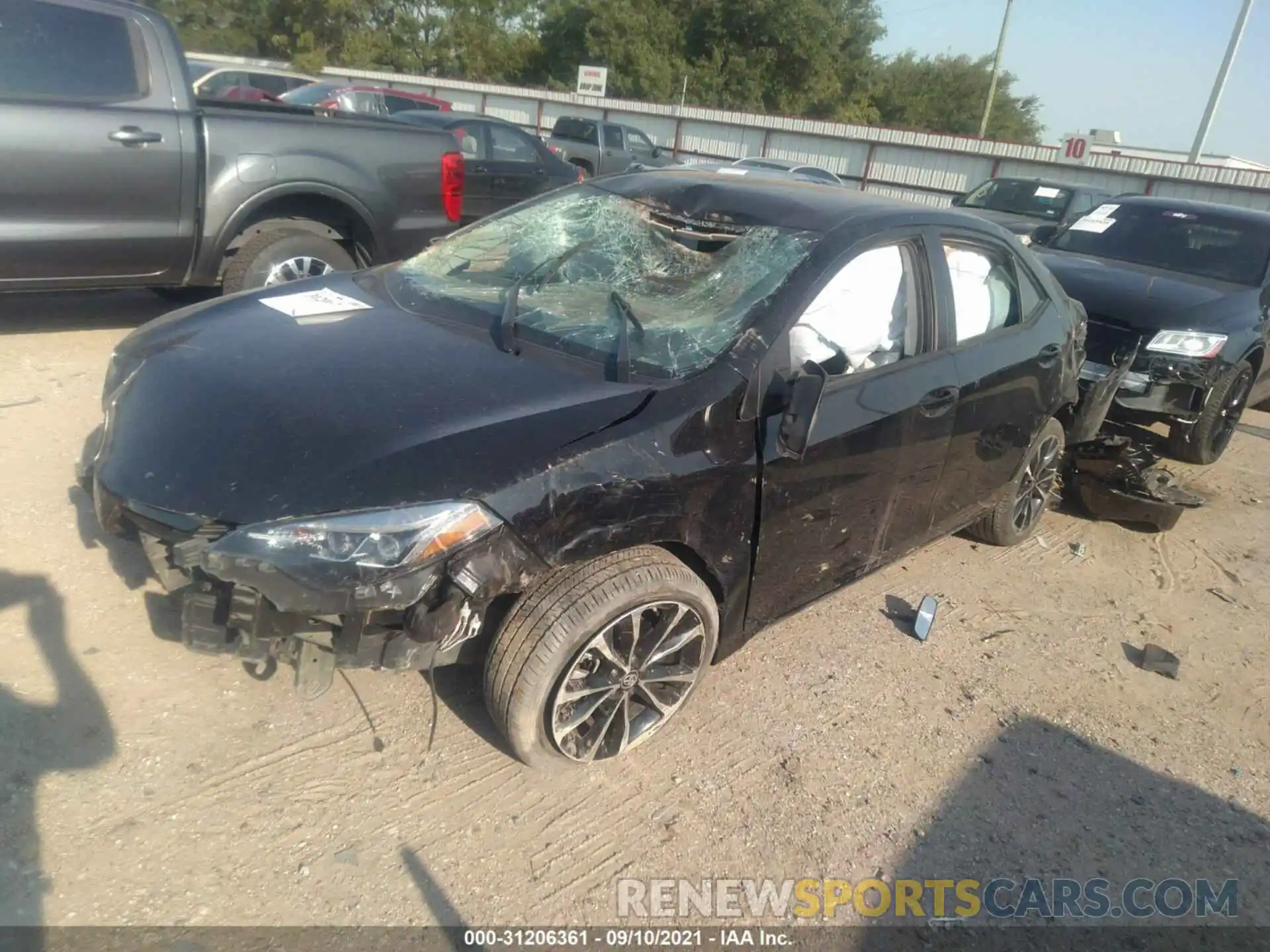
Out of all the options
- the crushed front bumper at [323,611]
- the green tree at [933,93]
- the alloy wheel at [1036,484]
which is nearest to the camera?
the crushed front bumper at [323,611]

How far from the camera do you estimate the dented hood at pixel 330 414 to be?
230cm

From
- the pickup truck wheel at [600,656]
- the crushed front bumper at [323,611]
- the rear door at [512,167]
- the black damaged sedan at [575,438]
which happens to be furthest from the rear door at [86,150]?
the pickup truck wheel at [600,656]

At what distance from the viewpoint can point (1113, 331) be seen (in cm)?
574

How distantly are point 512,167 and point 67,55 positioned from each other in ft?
15.5

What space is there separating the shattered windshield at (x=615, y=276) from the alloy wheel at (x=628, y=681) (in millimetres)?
779

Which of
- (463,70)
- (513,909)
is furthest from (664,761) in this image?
(463,70)

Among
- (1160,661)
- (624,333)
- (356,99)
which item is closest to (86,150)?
(624,333)

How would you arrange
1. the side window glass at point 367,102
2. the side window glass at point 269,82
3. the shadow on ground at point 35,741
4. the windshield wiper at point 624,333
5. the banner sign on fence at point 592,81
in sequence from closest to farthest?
the shadow on ground at point 35,741
the windshield wiper at point 624,333
the side window glass at point 367,102
the side window glass at point 269,82
the banner sign on fence at point 592,81

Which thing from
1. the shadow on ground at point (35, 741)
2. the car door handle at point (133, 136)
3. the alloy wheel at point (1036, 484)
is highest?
the car door handle at point (133, 136)

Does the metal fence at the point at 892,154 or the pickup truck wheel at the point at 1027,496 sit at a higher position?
the metal fence at the point at 892,154

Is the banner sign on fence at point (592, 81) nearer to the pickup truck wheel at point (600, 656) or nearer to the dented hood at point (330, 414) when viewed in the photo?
the dented hood at point (330, 414)

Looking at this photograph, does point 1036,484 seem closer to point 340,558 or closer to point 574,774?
point 574,774

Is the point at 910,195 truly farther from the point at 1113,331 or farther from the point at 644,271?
the point at 644,271

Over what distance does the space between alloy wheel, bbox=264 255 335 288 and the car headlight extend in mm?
5111
